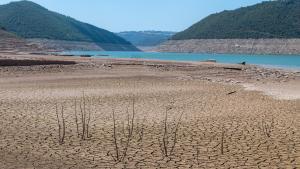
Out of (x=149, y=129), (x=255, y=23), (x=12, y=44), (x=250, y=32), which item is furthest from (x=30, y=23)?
(x=149, y=129)

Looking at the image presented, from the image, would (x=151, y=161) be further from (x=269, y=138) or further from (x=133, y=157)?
(x=269, y=138)

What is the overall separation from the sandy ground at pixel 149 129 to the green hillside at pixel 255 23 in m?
113

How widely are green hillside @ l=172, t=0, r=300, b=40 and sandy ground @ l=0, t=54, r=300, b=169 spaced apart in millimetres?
113123

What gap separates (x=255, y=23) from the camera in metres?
146

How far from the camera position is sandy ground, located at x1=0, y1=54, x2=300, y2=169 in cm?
799

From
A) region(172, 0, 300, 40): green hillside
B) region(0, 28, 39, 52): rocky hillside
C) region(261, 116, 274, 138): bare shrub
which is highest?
region(172, 0, 300, 40): green hillside

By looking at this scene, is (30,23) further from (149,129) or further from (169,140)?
(169,140)

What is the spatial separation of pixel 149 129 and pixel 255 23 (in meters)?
140

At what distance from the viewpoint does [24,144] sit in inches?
353

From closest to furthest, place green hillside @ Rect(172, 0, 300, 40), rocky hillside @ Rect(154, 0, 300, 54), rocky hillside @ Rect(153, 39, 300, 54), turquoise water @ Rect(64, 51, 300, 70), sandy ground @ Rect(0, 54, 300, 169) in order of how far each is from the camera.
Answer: sandy ground @ Rect(0, 54, 300, 169) → turquoise water @ Rect(64, 51, 300, 70) → rocky hillside @ Rect(153, 39, 300, 54) → rocky hillside @ Rect(154, 0, 300, 54) → green hillside @ Rect(172, 0, 300, 40)

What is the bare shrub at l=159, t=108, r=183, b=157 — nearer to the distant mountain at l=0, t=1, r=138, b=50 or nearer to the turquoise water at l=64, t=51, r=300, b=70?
the turquoise water at l=64, t=51, r=300, b=70

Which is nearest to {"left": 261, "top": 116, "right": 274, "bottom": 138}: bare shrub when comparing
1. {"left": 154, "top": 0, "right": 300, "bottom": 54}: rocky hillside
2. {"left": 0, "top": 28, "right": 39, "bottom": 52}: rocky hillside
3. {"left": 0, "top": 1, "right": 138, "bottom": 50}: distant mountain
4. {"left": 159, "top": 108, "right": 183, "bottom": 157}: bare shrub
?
{"left": 159, "top": 108, "right": 183, "bottom": 157}: bare shrub

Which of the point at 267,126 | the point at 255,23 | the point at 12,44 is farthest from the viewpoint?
the point at 255,23

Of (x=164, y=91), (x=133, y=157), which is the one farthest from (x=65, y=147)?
(x=164, y=91)
